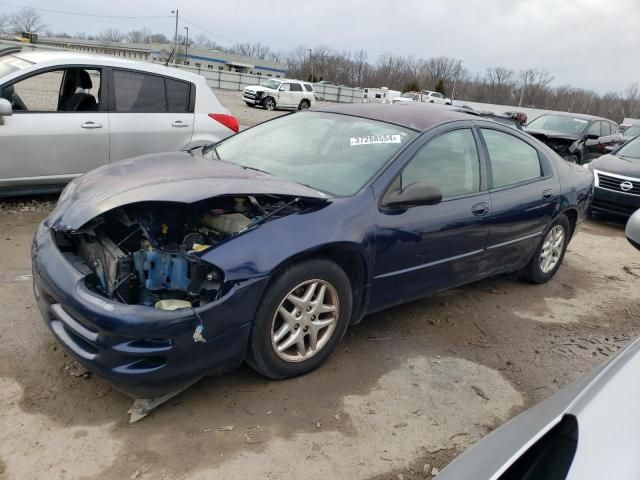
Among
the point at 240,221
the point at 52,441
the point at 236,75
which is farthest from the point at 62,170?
the point at 236,75

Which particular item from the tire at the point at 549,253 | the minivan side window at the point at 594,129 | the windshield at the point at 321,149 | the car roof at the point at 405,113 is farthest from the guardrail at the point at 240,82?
the windshield at the point at 321,149

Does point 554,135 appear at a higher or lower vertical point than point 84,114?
higher

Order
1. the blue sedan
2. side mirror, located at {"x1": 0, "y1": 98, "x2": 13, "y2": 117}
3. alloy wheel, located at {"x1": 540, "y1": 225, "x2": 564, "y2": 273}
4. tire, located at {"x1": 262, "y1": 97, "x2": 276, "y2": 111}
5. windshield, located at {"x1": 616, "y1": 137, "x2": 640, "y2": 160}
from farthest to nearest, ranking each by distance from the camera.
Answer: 1. tire, located at {"x1": 262, "y1": 97, "x2": 276, "y2": 111}
2. windshield, located at {"x1": 616, "y1": 137, "x2": 640, "y2": 160}
3. alloy wheel, located at {"x1": 540, "y1": 225, "x2": 564, "y2": 273}
4. side mirror, located at {"x1": 0, "y1": 98, "x2": 13, "y2": 117}
5. the blue sedan

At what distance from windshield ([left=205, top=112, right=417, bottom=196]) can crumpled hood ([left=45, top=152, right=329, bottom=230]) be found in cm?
25

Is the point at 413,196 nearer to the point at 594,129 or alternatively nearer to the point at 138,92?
the point at 138,92

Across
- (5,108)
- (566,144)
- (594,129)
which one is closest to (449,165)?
(5,108)

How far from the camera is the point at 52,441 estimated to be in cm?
246

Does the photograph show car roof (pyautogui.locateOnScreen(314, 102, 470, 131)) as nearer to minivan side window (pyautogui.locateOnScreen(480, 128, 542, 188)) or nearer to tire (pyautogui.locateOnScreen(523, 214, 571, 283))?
minivan side window (pyautogui.locateOnScreen(480, 128, 542, 188))

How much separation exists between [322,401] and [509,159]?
2.63 metres

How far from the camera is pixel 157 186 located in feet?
9.45

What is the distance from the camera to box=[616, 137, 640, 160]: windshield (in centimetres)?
903

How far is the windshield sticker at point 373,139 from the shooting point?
3.65 m

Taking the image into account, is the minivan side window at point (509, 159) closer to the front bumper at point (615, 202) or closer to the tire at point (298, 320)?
the tire at point (298, 320)

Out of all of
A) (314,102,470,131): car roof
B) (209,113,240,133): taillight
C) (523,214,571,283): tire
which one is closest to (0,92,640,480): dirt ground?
(523,214,571,283): tire
